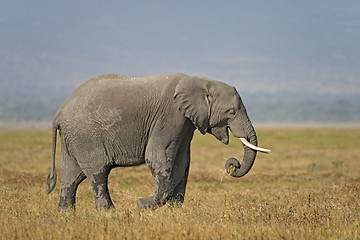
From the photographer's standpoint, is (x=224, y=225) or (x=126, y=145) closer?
(x=224, y=225)

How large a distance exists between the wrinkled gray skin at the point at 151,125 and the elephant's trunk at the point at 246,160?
0.02 m

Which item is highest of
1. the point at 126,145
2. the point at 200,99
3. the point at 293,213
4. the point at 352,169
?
the point at 200,99

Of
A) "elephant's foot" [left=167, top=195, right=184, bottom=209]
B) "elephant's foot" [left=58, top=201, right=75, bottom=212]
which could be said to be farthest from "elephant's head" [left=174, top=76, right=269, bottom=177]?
"elephant's foot" [left=58, top=201, right=75, bottom=212]

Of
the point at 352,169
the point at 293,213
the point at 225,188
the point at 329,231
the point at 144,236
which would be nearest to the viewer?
the point at 144,236

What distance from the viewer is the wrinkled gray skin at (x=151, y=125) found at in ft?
36.5

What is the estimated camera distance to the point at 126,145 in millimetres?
11328

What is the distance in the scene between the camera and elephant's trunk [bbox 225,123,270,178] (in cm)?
1127

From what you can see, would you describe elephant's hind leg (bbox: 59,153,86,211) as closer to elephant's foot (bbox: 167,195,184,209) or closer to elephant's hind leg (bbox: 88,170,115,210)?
elephant's hind leg (bbox: 88,170,115,210)

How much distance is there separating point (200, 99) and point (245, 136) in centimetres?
110

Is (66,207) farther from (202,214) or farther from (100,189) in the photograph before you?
(202,214)

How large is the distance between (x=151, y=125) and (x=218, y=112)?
1302mm

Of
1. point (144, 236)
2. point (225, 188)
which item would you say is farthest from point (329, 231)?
point (225, 188)

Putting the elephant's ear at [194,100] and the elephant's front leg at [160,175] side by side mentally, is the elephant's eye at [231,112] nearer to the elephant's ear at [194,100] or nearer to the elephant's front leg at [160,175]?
the elephant's ear at [194,100]

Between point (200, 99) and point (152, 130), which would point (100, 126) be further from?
point (200, 99)
